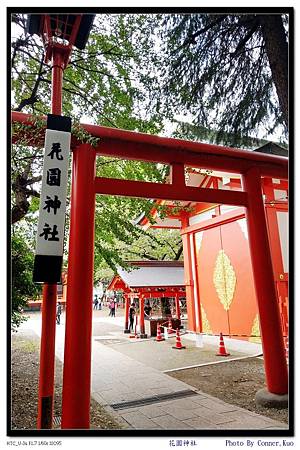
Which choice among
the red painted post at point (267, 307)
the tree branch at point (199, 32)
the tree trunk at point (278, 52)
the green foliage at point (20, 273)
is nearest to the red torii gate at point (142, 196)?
the red painted post at point (267, 307)

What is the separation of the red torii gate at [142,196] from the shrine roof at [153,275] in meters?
7.98

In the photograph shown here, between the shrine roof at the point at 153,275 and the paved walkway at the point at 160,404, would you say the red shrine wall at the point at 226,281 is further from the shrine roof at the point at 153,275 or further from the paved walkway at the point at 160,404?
the paved walkway at the point at 160,404

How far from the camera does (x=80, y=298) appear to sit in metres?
3.61

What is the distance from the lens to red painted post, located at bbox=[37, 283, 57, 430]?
2.96 metres

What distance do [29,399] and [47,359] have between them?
102 inches

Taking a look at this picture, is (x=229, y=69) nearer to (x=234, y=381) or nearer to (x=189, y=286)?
(x=234, y=381)

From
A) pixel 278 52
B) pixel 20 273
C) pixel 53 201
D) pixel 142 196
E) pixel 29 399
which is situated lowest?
pixel 29 399

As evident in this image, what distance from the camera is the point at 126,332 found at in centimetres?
1428

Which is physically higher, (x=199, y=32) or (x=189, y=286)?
(x=199, y=32)

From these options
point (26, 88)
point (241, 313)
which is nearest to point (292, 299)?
point (26, 88)

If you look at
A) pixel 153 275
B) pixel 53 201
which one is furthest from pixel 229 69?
pixel 153 275

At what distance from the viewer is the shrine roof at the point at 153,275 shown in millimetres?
12820

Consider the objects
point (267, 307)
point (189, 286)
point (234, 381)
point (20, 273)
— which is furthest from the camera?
point (189, 286)

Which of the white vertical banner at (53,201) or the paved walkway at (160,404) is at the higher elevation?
the white vertical banner at (53,201)
